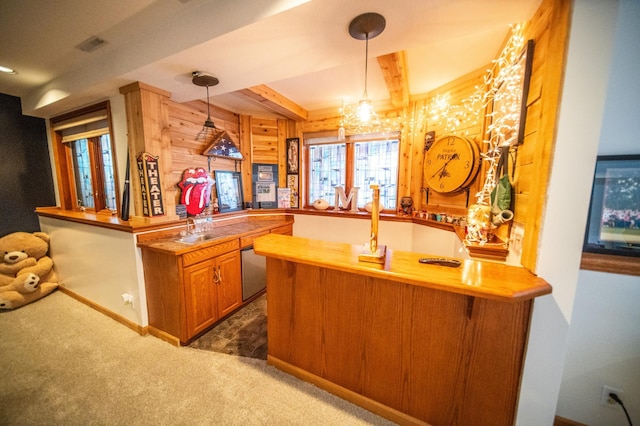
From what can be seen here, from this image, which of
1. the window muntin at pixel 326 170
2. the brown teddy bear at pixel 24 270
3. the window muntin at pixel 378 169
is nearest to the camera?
the brown teddy bear at pixel 24 270

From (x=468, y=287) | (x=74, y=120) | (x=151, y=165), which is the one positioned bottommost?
(x=468, y=287)

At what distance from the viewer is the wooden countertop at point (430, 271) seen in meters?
0.93

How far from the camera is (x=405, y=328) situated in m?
1.28

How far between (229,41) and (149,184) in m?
1.58

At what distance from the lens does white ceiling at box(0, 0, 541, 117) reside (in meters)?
1.19

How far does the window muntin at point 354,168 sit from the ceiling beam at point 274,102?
1.45 feet

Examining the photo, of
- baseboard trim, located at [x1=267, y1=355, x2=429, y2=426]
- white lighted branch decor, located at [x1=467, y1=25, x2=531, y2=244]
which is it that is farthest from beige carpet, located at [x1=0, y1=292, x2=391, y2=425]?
white lighted branch decor, located at [x1=467, y1=25, x2=531, y2=244]

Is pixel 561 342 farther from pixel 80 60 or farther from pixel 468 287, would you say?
pixel 80 60

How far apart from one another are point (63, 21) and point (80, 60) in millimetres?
671

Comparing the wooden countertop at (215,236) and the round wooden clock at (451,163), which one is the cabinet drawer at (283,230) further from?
the round wooden clock at (451,163)

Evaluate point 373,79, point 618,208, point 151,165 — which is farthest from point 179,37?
point 618,208

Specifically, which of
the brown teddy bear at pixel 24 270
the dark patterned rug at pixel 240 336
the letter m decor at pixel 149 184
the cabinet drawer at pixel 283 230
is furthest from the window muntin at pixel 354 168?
the brown teddy bear at pixel 24 270

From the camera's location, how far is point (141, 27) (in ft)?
5.35

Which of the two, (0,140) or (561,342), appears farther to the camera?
(0,140)
